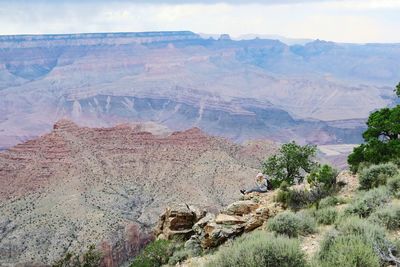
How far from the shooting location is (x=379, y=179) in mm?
20875

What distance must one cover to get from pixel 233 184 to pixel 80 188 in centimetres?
2338

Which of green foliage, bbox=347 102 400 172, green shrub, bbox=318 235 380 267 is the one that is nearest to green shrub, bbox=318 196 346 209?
green foliage, bbox=347 102 400 172

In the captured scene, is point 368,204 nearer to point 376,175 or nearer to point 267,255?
point 376,175

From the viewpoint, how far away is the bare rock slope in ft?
192

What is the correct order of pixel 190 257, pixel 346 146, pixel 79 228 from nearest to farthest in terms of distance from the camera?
pixel 190 257 → pixel 79 228 → pixel 346 146

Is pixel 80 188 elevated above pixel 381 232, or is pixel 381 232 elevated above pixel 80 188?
pixel 381 232

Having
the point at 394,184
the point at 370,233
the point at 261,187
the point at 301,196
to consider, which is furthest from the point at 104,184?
the point at 370,233

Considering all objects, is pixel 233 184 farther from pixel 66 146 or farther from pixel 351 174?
pixel 351 174

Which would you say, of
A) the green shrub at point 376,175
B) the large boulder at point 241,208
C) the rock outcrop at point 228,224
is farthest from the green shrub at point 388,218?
the large boulder at point 241,208

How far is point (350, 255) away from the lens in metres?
10.0

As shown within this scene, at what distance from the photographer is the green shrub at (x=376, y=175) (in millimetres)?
20875

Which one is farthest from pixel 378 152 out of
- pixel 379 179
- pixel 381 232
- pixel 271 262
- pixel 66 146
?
pixel 66 146

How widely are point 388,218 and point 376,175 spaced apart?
7898 millimetres

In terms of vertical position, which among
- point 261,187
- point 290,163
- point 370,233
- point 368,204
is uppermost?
point 370,233
